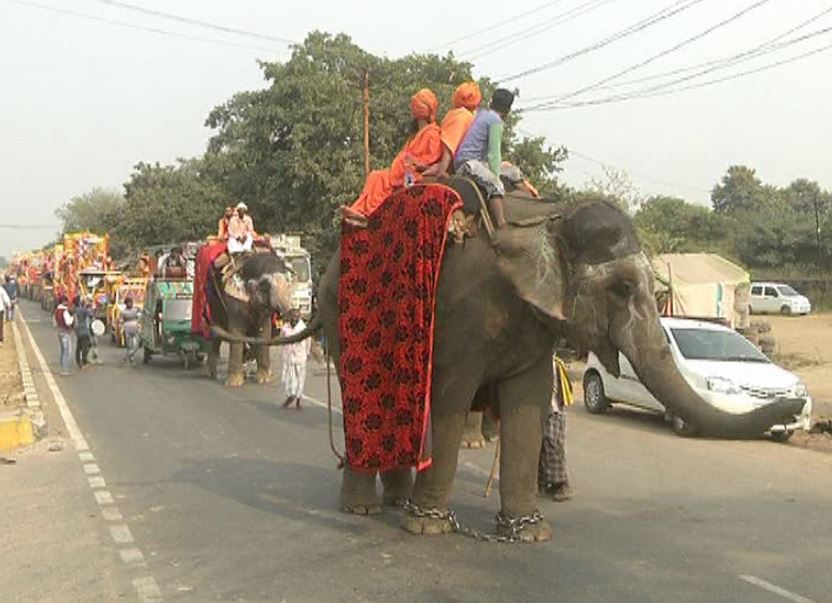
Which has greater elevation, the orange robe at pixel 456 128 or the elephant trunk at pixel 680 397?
the orange robe at pixel 456 128

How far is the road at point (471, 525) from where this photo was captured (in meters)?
5.96

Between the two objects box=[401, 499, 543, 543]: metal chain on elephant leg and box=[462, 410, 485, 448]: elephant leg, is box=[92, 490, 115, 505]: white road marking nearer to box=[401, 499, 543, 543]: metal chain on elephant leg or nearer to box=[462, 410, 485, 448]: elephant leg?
box=[401, 499, 543, 543]: metal chain on elephant leg

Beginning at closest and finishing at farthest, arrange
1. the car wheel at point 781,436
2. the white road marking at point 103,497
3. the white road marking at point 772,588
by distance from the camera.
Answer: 1. the white road marking at point 772,588
2. the white road marking at point 103,497
3. the car wheel at point 781,436

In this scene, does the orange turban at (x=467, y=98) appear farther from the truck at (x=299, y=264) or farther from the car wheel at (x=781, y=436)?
the truck at (x=299, y=264)

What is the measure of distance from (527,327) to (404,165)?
178 centimetres

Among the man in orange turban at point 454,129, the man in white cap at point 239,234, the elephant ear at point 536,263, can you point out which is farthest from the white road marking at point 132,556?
the man in white cap at point 239,234

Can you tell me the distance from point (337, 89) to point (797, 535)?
3053 centimetres

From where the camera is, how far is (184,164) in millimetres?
81938

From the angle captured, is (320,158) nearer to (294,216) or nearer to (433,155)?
(294,216)

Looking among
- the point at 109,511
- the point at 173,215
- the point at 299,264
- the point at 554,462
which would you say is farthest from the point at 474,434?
the point at 173,215

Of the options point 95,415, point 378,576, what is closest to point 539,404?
point 378,576

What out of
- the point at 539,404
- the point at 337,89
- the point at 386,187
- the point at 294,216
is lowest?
the point at 539,404

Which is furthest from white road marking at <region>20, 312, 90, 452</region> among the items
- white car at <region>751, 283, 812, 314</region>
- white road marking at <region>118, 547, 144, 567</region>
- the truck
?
white car at <region>751, 283, 812, 314</region>

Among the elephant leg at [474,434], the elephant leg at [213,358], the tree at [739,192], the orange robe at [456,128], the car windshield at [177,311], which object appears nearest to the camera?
the orange robe at [456,128]
